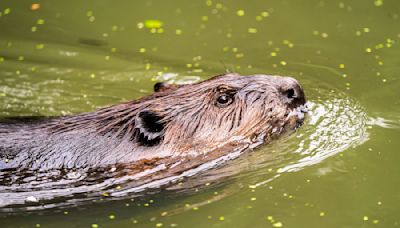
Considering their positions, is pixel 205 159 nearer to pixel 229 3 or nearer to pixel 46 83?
pixel 46 83

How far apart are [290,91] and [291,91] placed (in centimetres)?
1

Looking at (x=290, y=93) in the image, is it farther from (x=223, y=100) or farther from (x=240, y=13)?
(x=240, y=13)

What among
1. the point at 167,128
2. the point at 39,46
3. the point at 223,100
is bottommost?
the point at 167,128

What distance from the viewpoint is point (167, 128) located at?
5.82m

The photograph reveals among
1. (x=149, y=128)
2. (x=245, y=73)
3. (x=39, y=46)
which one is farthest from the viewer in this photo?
(x=39, y=46)

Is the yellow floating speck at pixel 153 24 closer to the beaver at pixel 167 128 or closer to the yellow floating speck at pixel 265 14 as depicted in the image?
the yellow floating speck at pixel 265 14

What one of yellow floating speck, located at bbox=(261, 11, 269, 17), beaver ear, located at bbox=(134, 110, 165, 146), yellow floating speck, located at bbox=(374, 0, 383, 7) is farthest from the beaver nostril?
yellow floating speck, located at bbox=(374, 0, 383, 7)

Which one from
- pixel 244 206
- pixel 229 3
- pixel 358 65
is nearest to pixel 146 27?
pixel 229 3

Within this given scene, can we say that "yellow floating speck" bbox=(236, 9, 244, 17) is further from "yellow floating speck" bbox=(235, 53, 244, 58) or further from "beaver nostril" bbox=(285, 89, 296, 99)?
"beaver nostril" bbox=(285, 89, 296, 99)

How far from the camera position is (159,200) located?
224 inches

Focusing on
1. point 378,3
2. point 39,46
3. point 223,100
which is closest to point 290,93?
point 223,100

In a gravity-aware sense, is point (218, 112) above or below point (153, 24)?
below

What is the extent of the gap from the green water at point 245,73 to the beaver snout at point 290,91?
13.1 inches

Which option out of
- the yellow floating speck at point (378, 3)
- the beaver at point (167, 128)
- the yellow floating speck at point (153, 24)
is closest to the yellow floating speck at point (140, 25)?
the yellow floating speck at point (153, 24)
